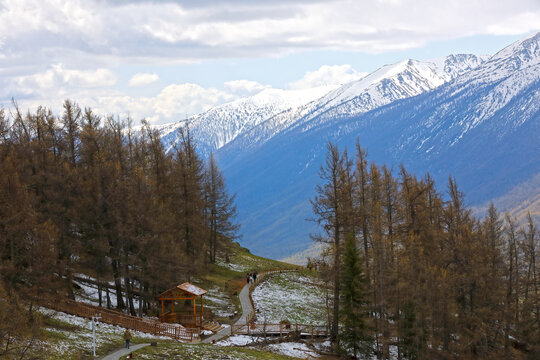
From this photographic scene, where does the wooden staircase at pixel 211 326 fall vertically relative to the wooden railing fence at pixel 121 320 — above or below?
below

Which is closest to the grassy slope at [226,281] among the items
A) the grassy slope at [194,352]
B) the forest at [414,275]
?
the grassy slope at [194,352]

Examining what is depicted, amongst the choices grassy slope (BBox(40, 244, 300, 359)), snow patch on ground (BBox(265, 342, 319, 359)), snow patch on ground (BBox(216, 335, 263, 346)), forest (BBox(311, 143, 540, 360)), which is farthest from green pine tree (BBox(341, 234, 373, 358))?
snow patch on ground (BBox(216, 335, 263, 346))

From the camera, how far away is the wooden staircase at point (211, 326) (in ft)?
164

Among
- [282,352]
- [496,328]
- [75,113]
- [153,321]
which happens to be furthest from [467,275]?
[75,113]

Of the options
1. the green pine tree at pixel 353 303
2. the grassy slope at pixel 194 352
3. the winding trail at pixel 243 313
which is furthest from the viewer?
the winding trail at pixel 243 313

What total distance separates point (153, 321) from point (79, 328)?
8550 millimetres

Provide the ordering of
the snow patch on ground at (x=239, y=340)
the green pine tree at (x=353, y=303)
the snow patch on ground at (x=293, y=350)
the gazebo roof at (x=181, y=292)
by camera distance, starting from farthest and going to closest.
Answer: the gazebo roof at (x=181, y=292)
the snow patch on ground at (x=239, y=340)
the snow patch on ground at (x=293, y=350)
the green pine tree at (x=353, y=303)

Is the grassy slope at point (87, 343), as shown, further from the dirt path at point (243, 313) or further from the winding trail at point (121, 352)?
the dirt path at point (243, 313)

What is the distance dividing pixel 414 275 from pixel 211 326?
693 inches

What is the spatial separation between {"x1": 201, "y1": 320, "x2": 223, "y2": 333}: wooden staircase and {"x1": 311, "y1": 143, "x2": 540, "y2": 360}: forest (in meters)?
9.68

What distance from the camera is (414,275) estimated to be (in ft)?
139

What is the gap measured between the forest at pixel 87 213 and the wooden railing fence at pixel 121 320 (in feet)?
4.42

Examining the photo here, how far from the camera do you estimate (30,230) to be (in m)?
37.6

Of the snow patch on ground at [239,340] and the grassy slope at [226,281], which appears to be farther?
the grassy slope at [226,281]
